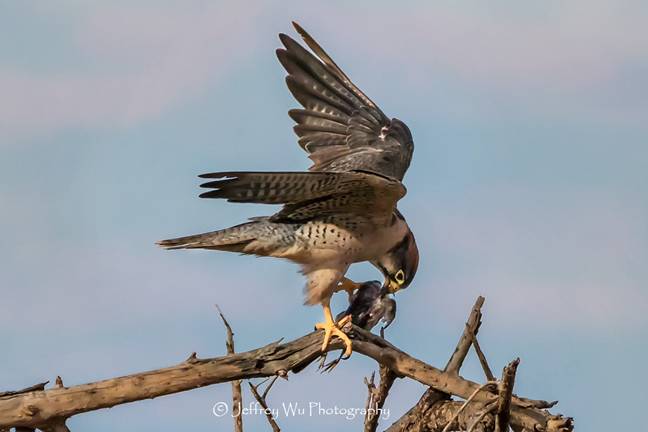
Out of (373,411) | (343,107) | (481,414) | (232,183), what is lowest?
(481,414)

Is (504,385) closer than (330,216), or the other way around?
(504,385)

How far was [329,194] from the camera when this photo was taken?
6961 millimetres

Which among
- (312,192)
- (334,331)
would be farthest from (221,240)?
(334,331)

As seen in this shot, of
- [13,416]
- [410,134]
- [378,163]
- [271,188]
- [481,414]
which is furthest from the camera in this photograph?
[410,134]

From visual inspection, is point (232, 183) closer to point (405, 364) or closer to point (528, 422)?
point (405, 364)

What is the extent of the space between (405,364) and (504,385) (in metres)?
1.25

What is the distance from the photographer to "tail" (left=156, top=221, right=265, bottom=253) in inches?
273

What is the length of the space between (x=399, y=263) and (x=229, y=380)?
7.63 feet

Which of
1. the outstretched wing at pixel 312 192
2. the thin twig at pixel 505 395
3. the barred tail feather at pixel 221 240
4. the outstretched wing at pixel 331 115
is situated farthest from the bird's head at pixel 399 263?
the thin twig at pixel 505 395

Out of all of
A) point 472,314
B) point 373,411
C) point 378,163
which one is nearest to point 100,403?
point 373,411

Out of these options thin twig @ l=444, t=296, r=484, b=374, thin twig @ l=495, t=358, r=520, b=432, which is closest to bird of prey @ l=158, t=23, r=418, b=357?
thin twig @ l=444, t=296, r=484, b=374

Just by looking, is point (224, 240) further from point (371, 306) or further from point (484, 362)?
point (484, 362)

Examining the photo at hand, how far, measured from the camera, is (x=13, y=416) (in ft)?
17.9

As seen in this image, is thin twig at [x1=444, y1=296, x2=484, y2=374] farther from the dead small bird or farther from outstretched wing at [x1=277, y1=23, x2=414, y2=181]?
outstretched wing at [x1=277, y1=23, x2=414, y2=181]
